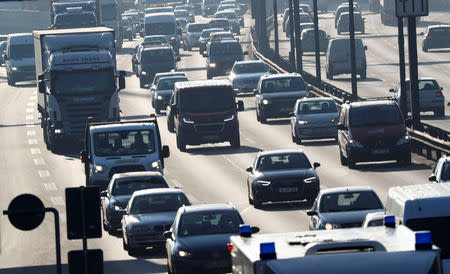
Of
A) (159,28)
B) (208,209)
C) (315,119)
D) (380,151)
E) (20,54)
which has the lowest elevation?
(159,28)

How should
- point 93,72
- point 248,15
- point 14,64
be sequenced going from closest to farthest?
point 93,72 → point 14,64 → point 248,15

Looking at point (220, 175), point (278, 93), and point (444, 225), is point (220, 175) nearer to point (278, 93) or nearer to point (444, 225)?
point (278, 93)

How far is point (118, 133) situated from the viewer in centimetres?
3662

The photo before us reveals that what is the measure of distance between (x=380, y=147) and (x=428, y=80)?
14.4 meters

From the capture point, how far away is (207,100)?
4719 centimetres

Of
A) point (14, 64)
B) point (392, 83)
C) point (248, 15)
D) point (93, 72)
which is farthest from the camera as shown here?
point (248, 15)

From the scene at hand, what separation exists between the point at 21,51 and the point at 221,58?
1206 cm

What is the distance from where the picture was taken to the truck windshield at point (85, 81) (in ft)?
152

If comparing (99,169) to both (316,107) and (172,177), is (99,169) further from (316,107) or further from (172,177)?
(316,107)

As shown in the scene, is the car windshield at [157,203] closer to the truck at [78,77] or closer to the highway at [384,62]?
the truck at [78,77]

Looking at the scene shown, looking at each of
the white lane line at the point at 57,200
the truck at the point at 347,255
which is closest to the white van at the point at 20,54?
the white lane line at the point at 57,200

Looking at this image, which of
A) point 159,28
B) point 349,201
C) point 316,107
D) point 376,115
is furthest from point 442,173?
point 159,28

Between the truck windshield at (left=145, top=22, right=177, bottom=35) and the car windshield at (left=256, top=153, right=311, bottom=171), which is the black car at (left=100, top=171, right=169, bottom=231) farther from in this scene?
the truck windshield at (left=145, top=22, right=177, bottom=35)

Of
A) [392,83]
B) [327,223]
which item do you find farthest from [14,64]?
[327,223]
